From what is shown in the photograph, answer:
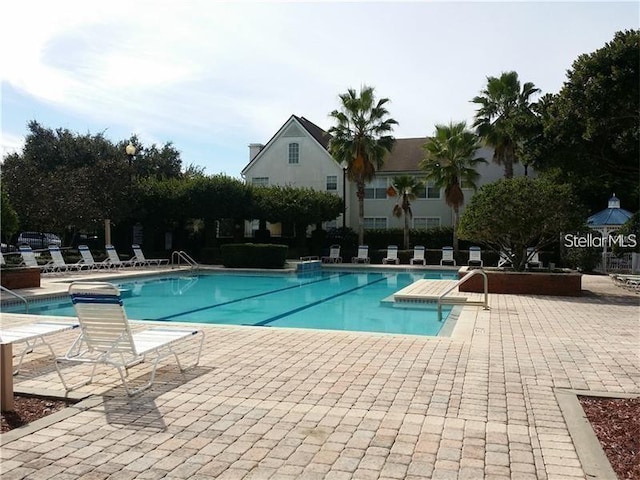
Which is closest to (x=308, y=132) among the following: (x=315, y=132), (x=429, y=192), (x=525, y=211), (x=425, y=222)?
(x=315, y=132)

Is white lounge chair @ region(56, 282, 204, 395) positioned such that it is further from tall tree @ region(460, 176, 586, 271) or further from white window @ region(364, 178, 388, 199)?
white window @ region(364, 178, 388, 199)

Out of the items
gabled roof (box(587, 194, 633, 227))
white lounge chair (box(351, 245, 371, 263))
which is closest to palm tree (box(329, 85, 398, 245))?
white lounge chair (box(351, 245, 371, 263))

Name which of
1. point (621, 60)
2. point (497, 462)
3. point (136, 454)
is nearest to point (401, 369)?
point (497, 462)

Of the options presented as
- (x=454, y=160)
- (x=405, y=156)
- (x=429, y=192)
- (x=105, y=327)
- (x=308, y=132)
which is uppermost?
(x=308, y=132)

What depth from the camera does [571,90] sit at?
30.4 ft

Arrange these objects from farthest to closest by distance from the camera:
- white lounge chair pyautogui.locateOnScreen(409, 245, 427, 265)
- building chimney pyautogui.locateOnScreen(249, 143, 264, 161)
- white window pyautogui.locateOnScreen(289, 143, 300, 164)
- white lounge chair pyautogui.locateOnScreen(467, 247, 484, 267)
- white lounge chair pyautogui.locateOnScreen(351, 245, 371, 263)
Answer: building chimney pyautogui.locateOnScreen(249, 143, 264, 161), white window pyautogui.locateOnScreen(289, 143, 300, 164), white lounge chair pyautogui.locateOnScreen(351, 245, 371, 263), white lounge chair pyautogui.locateOnScreen(409, 245, 427, 265), white lounge chair pyautogui.locateOnScreen(467, 247, 484, 267)

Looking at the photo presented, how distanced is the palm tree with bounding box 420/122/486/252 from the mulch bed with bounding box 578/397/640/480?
24.1m

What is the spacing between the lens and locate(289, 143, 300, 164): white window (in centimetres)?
3671

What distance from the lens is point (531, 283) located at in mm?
14844

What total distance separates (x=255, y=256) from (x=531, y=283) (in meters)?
14.2

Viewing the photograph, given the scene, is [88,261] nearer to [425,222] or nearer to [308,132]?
[308,132]

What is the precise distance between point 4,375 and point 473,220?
42.1 feet

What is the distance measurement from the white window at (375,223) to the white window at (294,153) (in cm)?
621

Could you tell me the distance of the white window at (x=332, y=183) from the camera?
118 feet
